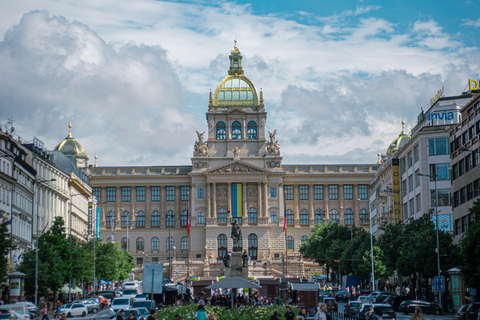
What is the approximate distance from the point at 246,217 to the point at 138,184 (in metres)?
23.0

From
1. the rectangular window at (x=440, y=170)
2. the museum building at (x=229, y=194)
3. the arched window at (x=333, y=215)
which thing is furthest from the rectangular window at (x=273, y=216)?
the rectangular window at (x=440, y=170)

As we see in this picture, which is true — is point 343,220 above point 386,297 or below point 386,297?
above

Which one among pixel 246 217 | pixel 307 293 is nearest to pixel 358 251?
pixel 307 293

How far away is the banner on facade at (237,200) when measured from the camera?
168 m

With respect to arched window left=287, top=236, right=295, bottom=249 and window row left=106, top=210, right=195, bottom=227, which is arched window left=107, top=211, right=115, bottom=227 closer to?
window row left=106, top=210, right=195, bottom=227

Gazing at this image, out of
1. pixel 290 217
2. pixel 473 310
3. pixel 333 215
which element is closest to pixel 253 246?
pixel 290 217

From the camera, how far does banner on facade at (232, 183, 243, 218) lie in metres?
168

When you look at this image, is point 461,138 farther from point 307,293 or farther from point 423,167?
point 307,293

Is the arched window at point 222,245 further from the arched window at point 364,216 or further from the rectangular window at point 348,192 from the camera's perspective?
the arched window at point 364,216

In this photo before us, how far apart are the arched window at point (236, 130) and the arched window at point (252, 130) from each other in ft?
5.39

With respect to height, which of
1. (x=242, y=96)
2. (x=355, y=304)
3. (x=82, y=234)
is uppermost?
(x=242, y=96)

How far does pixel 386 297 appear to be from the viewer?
79375 mm

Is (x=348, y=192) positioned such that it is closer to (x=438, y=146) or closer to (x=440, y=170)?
(x=438, y=146)

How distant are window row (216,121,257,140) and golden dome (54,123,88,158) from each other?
2820cm
